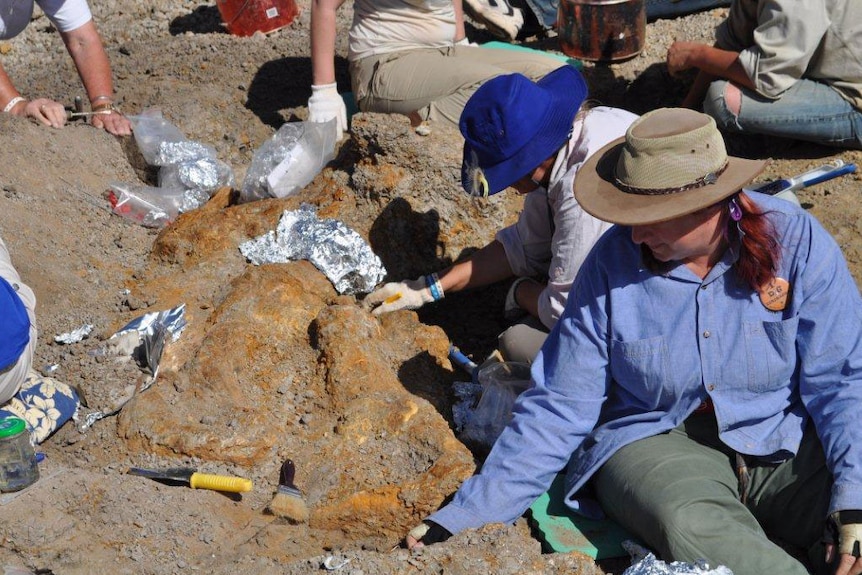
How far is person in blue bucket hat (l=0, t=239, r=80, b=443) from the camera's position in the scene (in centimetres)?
288

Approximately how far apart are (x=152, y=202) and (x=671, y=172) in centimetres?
278

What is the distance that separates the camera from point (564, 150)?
3.00m

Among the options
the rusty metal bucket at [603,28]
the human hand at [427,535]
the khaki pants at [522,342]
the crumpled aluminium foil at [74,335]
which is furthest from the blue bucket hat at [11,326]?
the rusty metal bucket at [603,28]

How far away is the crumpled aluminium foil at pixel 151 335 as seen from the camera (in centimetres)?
310

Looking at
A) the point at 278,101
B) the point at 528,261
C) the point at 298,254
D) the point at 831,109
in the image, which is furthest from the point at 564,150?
the point at 278,101

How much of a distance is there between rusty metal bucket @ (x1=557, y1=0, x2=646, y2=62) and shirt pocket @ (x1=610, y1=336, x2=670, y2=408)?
3519mm

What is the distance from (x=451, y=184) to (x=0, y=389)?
1.88 meters

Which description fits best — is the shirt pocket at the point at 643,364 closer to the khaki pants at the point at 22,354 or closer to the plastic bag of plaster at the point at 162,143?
the khaki pants at the point at 22,354

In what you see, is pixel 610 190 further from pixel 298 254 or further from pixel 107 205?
pixel 107 205

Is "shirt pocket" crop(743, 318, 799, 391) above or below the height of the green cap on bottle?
below

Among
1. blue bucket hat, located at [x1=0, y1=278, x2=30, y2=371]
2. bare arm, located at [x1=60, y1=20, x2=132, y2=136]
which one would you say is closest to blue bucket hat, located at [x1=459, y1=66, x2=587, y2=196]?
blue bucket hat, located at [x1=0, y1=278, x2=30, y2=371]

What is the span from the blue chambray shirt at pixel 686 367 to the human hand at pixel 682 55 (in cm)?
255

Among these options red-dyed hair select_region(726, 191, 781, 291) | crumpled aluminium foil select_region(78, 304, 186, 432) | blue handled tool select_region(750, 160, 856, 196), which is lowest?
blue handled tool select_region(750, 160, 856, 196)

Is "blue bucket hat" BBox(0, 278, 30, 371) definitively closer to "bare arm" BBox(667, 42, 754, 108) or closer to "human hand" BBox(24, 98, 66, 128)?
"human hand" BBox(24, 98, 66, 128)
